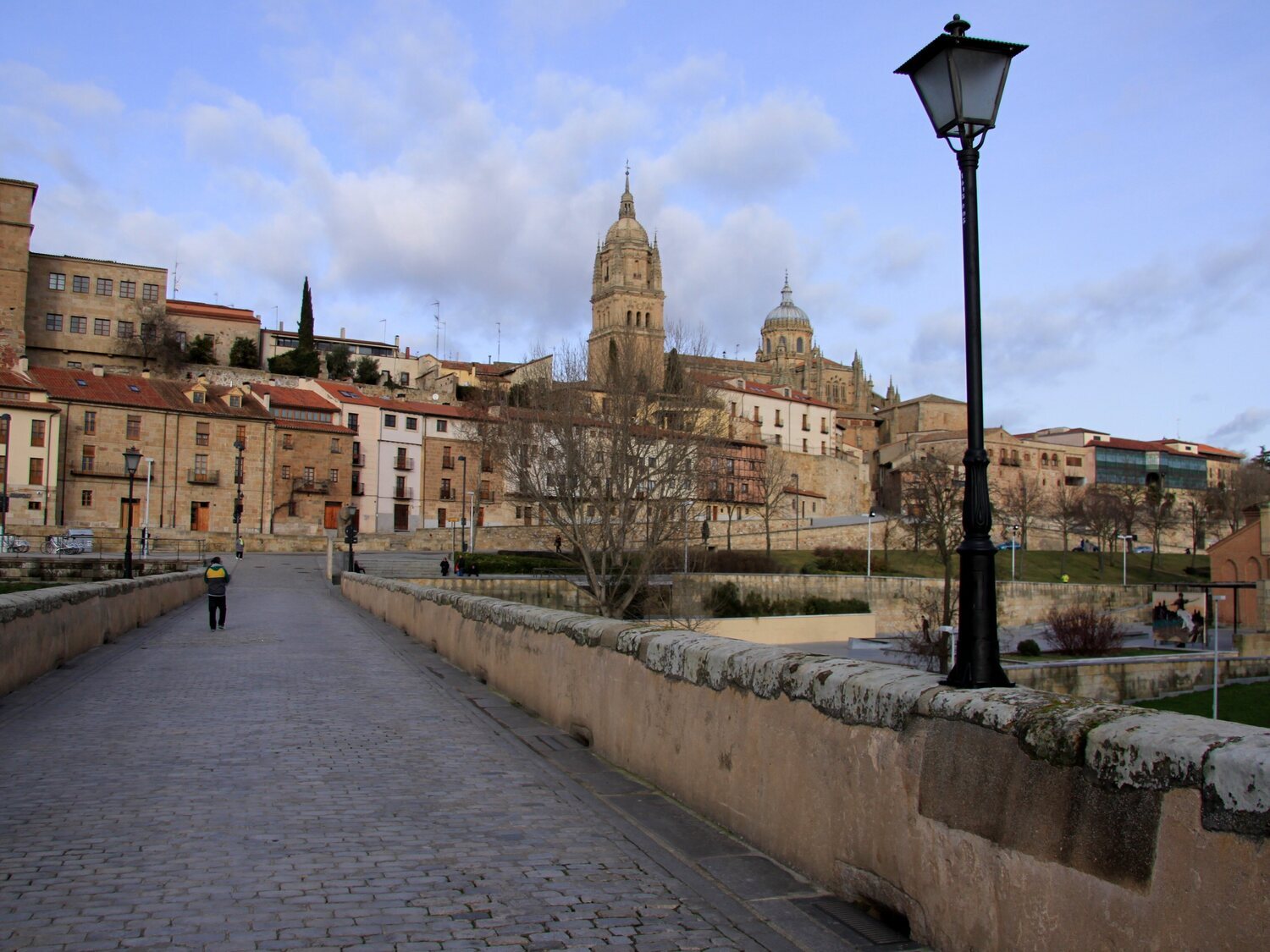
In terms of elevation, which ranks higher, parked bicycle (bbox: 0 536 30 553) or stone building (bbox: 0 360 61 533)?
stone building (bbox: 0 360 61 533)

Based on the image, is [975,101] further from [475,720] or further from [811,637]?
[811,637]

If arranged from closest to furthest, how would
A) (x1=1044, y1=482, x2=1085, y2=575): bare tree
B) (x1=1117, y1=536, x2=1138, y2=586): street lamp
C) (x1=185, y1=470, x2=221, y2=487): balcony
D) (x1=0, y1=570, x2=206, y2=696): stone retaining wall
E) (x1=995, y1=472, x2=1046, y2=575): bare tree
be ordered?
(x1=0, y1=570, x2=206, y2=696): stone retaining wall < (x1=185, y1=470, x2=221, y2=487): balcony < (x1=1117, y1=536, x2=1138, y2=586): street lamp < (x1=1044, y1=482, x2=1085, y2=575): bare tree < (x1=995, y1=472, x2=1046, y2=575): bare tree

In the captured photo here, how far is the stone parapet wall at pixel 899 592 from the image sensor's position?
5469 cm

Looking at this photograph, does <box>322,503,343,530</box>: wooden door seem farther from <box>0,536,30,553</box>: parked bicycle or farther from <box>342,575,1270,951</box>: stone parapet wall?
<box>342,575,1270,951</box>: stone parapet wall

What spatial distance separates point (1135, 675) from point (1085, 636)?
11.6 metres

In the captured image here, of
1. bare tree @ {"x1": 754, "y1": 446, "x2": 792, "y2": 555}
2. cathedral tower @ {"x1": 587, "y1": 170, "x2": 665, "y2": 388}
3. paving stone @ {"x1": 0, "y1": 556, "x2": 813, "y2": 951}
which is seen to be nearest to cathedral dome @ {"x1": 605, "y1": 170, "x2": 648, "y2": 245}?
cathedral tower @ {"x1": 587, "y1": 170, "x2": 665, "y2": 388}

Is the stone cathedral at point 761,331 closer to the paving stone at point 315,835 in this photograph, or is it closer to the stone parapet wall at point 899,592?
the stone parapet wall at point 899,592

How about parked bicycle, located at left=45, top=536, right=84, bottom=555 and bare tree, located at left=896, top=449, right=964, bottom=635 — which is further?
bare tree, located at left=896, top=449, right=964, bottom=635

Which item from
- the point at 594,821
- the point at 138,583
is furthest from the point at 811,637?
the point at 594,821

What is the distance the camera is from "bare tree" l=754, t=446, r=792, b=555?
246ft

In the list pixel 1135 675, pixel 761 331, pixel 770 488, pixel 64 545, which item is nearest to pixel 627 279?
pixel 761 331

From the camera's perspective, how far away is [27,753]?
8.04 m

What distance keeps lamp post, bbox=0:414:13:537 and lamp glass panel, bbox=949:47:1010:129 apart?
5354cm

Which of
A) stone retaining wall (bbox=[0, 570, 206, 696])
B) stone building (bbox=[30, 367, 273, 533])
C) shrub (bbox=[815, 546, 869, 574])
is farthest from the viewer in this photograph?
shrub (bbox=[815, 546, 869, 574])
